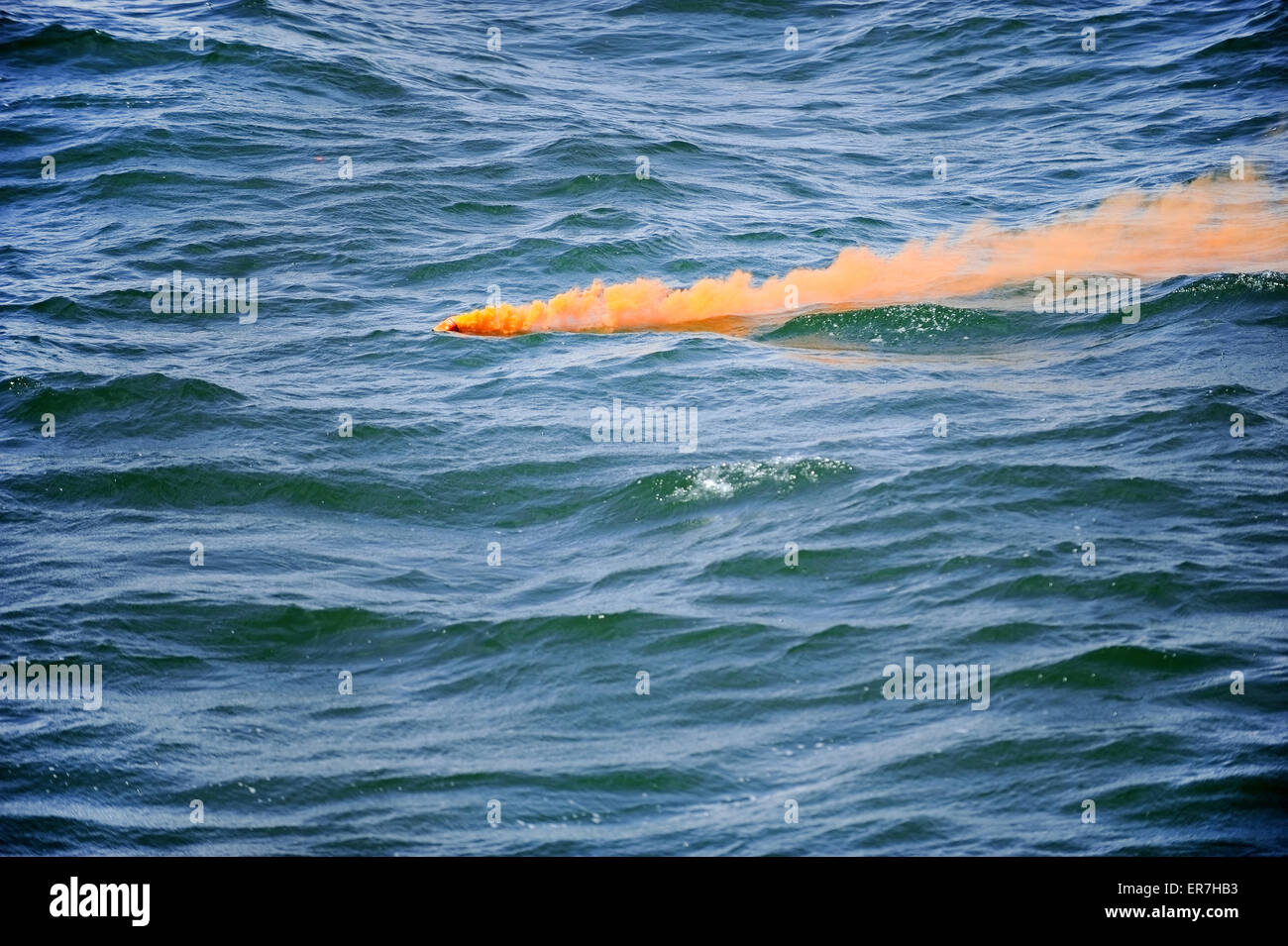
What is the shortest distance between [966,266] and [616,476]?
8.83 metres

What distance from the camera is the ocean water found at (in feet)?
44.1

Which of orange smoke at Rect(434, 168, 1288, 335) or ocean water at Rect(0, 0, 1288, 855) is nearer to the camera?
ocean water at Rect(0, 0, 1288, 855)

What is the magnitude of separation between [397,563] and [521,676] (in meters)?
3.03

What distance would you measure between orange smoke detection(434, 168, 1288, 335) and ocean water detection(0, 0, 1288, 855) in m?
0.61

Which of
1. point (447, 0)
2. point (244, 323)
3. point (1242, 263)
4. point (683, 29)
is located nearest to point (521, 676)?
point (244, 323)

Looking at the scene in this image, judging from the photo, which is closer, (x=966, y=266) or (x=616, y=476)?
(x=616, y=476)

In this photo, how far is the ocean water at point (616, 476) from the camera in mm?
13445

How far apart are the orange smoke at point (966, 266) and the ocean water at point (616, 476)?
0.61 meters

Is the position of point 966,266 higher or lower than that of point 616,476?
higher

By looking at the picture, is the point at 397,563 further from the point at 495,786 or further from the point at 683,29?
the point at 683,29

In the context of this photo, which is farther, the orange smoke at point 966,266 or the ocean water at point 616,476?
the orange smoke at point 966,266

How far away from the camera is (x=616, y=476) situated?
1898 cm

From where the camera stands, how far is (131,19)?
3691 cm

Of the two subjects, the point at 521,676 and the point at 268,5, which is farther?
the point at 268,5
